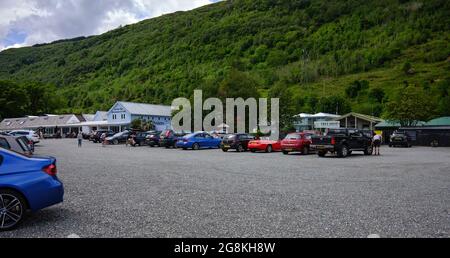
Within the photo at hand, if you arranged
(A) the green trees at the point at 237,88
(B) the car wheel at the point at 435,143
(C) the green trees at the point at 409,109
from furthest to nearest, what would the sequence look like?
(A) the green trees at the point at 237,88 < (C) the green trees at the point at 409,109 < (B) the car wheel at the point at 435,143

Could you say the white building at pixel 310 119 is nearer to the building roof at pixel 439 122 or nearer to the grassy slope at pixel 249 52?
the building roof at pixel 439 122

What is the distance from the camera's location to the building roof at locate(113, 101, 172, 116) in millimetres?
72488

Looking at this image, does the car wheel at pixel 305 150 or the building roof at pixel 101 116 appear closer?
the car wheel at pixel 305 150

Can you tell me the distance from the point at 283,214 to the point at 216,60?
145570 mm

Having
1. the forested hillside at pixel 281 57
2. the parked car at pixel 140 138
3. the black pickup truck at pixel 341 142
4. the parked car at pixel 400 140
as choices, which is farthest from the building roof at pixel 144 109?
the black pickup truck at pixel 341 142

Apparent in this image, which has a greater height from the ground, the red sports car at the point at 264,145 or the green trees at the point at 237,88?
the green trees at the point at 237,88

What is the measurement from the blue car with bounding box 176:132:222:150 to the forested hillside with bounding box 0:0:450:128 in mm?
58612

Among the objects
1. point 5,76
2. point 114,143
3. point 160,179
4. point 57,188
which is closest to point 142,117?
point 114,143

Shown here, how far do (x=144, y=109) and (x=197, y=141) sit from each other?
45.3 m

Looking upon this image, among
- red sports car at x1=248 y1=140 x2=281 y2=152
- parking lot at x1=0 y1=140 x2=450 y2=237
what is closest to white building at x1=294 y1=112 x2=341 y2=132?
red sports car at x1=248 y1=140 x2=281 y2=152

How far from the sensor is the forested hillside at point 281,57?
11075 centimetres

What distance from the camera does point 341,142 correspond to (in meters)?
22.9

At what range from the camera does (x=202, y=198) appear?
8734 mm

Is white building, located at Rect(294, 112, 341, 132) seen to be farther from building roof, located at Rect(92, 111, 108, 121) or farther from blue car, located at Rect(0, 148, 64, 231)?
blue car, located at Rect(0, 148, 64, 231)
